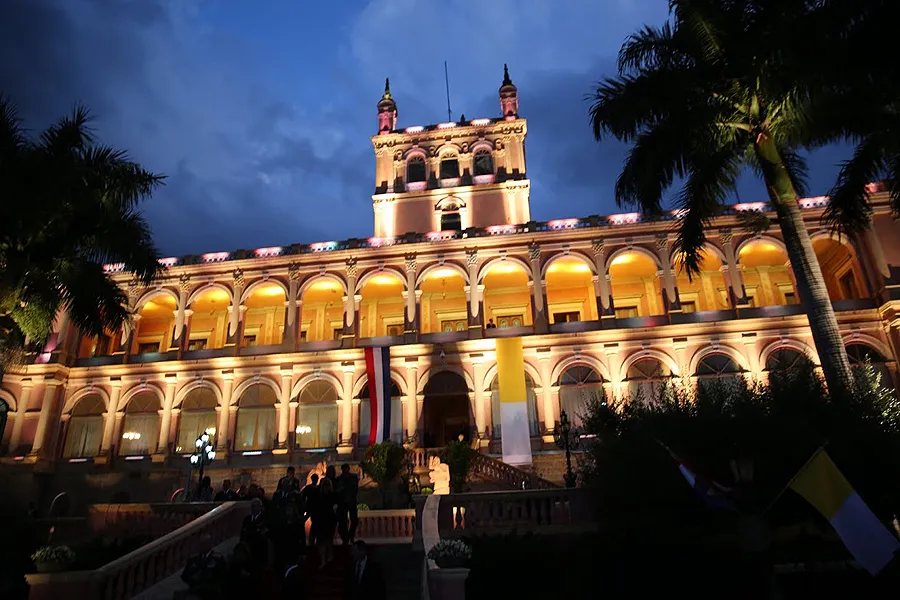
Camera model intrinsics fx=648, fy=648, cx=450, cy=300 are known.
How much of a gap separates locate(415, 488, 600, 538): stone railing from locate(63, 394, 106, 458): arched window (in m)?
23.8

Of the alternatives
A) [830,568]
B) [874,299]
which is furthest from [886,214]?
[830,568]

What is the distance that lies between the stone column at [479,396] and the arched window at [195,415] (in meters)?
12.4

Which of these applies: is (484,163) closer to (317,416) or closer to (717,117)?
(317,416)

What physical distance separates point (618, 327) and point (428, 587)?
21.5m

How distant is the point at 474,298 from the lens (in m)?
31.3

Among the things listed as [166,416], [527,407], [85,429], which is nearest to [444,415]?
[527,407]

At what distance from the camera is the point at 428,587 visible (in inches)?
393

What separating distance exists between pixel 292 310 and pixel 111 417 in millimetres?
9887

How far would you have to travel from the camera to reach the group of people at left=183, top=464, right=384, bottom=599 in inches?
361

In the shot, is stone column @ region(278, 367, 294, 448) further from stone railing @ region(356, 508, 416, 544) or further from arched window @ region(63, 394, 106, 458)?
stone railing @ region(356, 508, 416, 544)

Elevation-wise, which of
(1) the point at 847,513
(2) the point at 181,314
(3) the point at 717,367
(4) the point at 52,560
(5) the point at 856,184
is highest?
(2) the point at 181,314

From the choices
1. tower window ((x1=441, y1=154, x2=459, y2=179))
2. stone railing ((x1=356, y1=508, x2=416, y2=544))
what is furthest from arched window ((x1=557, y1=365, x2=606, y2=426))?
stone railing ((x1=356, y1=508, x2=416, y2=544))

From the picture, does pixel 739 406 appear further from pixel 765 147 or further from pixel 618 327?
pixel 618 327

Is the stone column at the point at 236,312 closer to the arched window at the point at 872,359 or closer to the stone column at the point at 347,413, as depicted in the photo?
the stone column at the point at 347,413
